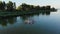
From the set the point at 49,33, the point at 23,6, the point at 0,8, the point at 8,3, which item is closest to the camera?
the point at 49,33

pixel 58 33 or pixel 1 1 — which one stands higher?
pixel 1 1

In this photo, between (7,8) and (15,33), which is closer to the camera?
(15,33)

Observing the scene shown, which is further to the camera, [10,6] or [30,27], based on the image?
[10,6]

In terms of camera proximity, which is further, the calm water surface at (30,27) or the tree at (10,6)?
the tree at (10,6)

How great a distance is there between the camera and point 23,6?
6388 centimetres

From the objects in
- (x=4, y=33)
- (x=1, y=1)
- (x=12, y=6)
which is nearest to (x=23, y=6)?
(x=12, y=6)

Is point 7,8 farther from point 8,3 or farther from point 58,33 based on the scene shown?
point 58,33

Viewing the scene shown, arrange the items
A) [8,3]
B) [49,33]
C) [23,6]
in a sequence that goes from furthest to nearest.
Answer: [23,6] → [8,3] → [49,33]

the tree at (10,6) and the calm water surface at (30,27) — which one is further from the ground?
the tree at (10,6)

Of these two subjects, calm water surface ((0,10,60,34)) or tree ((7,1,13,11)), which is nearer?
calm water surface ((0,10,60,34))

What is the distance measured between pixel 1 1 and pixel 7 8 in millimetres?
3259

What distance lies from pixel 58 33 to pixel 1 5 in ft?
117

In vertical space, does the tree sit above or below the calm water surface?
above

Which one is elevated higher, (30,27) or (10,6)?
(10,6)
